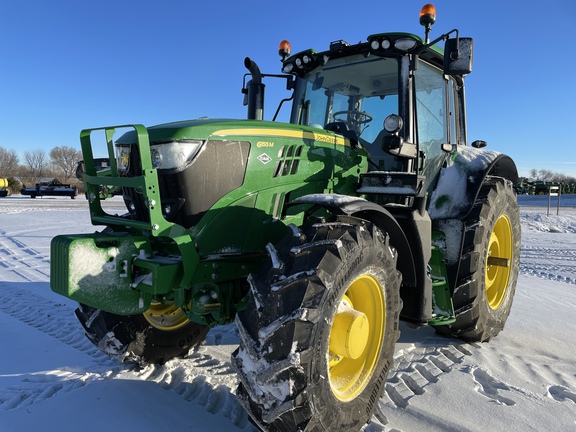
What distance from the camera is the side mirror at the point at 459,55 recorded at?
3051 millimetres

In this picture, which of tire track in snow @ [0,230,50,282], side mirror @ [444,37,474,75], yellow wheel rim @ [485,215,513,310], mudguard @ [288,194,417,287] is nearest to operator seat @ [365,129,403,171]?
side mirror @ [444,37,474,75]

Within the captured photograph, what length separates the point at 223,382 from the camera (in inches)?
124

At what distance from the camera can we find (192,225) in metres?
2.65

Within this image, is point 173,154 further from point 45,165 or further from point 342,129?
point 45,165

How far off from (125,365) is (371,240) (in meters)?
2.24

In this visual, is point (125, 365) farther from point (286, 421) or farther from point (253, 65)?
point (253, 65)

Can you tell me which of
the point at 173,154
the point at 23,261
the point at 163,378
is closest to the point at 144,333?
the point at 163,378

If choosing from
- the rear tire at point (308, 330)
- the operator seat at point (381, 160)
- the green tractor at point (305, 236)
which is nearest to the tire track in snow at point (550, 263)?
the green tractor at point (305, 236)

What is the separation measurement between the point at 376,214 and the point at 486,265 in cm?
172

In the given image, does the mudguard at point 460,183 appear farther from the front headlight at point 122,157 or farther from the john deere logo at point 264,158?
the front headlight at point 122,157

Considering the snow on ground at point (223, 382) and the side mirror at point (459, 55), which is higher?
the side mirror at point (459, 55)

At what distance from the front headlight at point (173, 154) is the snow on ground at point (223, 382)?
1511 mm

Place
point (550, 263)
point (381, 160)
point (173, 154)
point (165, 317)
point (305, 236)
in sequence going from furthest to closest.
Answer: point (550, 263)
point (381, 160)
point (165, 317)
point (173, 154)
point (305, 236)

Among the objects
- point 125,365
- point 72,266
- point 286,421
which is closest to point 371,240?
point 286,421
